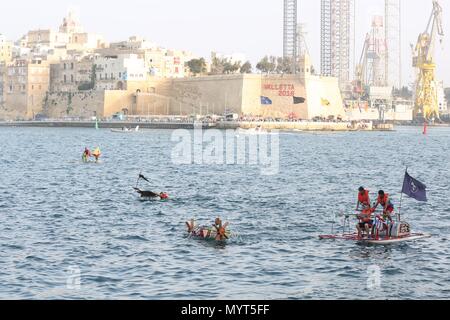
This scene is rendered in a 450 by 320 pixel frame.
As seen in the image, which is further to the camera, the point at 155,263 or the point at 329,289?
the point at 155,263

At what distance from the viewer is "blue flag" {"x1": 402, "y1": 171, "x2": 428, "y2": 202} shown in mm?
23344

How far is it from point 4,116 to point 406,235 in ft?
395

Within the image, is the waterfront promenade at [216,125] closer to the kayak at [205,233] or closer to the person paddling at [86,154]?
the person paddling at [86,154]

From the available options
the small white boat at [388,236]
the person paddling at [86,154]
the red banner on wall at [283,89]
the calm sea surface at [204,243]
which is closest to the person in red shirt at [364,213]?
the small white boat at [388,236]

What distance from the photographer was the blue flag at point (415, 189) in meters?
23.3

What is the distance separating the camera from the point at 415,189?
77.4 feet

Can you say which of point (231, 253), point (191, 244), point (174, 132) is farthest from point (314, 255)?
point (174, 132)

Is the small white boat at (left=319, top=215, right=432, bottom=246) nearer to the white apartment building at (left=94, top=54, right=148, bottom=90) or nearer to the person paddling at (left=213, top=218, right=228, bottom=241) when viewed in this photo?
the person paddling at (left=213, top=218, right=228, bottom=241)

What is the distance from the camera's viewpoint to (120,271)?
1897 centimetres

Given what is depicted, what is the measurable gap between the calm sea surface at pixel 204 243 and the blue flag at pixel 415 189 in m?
1.28

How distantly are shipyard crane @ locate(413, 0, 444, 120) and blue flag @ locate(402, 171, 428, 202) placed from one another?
461 feet

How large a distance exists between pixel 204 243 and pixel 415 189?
19.6ft

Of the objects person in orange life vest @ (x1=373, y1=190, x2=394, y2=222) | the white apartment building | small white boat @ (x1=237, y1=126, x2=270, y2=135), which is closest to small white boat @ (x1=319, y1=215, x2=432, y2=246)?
person in orange life vest @ (x1=373, y1=190, x2=394, y2=222)

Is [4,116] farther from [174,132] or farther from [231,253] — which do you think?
[231,253]
